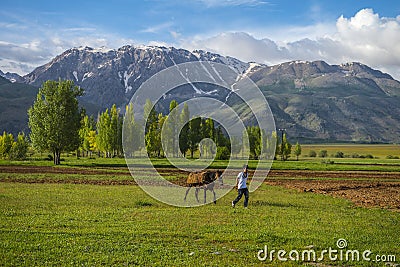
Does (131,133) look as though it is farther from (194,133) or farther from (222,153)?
(222,153)

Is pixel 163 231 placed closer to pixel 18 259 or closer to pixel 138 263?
pixel 138 263

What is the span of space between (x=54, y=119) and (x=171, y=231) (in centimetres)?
6034

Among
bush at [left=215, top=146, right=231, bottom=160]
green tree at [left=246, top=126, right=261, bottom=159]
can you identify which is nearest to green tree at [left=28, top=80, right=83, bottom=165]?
bush at [left=215, top=146, right=231, bottom=160]

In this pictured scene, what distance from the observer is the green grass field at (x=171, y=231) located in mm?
13547

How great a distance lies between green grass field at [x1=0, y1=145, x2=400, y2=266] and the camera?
533 inches

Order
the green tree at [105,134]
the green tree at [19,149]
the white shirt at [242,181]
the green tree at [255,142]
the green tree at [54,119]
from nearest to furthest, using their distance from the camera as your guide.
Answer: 1. the white shirt at [242,181]
2. the green tree at [54,119]
3. the green tree at [19,149]
4. the green tree at [105,134]
5. the green tree at [255,142]

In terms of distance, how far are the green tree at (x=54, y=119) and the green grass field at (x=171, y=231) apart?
146 feet

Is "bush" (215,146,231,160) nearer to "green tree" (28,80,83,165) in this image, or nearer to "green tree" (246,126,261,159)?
"green tree" (246,126,261,159)

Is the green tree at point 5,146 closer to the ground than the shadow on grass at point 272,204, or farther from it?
farther from it

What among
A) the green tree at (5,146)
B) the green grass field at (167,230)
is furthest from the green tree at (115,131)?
the green grass field at (167,230)

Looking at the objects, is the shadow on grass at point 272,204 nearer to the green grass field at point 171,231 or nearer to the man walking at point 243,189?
the green grass field at point 171,231

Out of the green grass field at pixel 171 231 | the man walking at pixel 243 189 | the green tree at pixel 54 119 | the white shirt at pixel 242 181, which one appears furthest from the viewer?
the green tree at pixel 54 119

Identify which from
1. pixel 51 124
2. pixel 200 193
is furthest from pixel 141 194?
pixel 51 124

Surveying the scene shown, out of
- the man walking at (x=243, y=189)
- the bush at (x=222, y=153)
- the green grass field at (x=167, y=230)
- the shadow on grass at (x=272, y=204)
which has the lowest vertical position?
the shadow on grass at (x=272, y=204)
